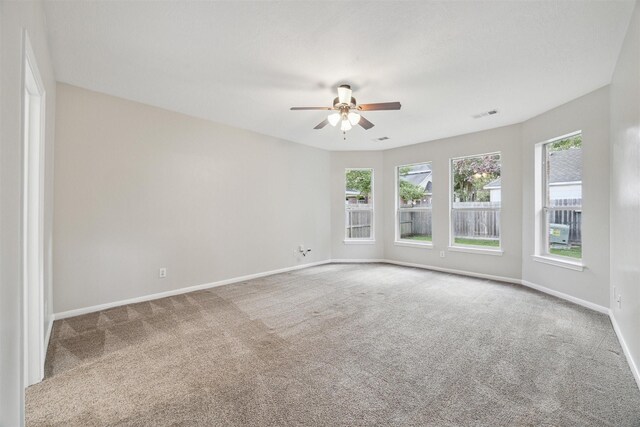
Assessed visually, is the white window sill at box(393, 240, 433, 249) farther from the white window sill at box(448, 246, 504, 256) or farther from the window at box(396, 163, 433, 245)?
the white window sill at box(448, 246, 504, 256)

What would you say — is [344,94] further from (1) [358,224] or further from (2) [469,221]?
(1) [358,224]

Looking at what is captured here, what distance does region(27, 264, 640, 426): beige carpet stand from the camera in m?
1.69

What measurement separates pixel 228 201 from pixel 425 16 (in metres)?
3.70

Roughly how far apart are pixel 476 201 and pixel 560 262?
1694 millimetres

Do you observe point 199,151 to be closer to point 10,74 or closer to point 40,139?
point 40,139

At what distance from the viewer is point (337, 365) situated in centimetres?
221

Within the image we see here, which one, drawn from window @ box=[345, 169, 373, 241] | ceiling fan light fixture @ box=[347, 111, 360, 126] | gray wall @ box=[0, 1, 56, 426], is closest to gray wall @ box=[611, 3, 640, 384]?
ceiling fan light fixture @ box=[347, 111, 360, 126]

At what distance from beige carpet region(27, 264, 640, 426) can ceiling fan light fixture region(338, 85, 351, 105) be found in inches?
95.3

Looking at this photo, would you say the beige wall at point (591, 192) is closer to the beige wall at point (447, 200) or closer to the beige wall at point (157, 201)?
the beige wall at point (447, 200)

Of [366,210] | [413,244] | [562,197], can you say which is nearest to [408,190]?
[366,210]

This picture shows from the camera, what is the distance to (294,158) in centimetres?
576

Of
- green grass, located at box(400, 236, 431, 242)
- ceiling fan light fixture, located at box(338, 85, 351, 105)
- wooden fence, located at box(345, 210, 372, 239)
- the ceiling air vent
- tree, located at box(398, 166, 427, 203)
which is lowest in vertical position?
green grass, located at box(400, 236, 431, 242)

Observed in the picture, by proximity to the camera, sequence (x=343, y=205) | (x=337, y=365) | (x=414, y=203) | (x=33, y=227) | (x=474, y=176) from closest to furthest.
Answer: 1. (x=33, y=227)
2. (x=337, y=365)
3. (x=474, y=176)
4. (x=414, y=203)
5. (x=343, y=205)

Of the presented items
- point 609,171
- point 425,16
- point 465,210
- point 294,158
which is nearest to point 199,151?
point 294,158
